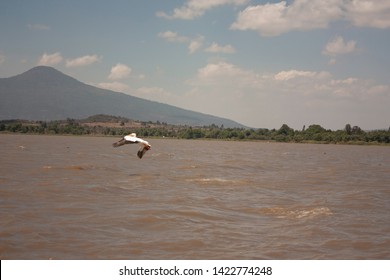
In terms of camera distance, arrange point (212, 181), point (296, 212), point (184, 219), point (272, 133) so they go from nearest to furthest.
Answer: point (184, 219) → point (296, 212) → point (212, 181) → point (272, 133)

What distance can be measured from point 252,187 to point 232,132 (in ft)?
427

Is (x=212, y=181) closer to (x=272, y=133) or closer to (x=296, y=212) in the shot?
(x=296, y=212)

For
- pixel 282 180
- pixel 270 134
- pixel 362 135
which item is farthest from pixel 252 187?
pixel 270 134

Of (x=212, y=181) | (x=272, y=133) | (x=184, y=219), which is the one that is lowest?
(x=184, y=219)

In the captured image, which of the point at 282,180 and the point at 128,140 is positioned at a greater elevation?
the point at 128,140

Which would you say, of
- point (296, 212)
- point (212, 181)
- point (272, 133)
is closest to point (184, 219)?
point (296, 212)

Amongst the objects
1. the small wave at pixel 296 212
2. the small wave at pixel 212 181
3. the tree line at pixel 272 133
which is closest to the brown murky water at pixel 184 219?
the small wave at pixel 296 212

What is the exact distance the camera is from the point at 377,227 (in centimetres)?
1647

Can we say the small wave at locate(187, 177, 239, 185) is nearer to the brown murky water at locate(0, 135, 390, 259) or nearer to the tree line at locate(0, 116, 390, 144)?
the brown murky water at locate(0, 135, 390, 259)

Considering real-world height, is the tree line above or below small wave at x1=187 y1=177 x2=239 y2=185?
above

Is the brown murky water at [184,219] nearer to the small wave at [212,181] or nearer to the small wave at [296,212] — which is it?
the small wave at [296,212]

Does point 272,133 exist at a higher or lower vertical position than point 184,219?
higher

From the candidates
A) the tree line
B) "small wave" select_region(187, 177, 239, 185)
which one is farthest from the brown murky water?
the tree line
